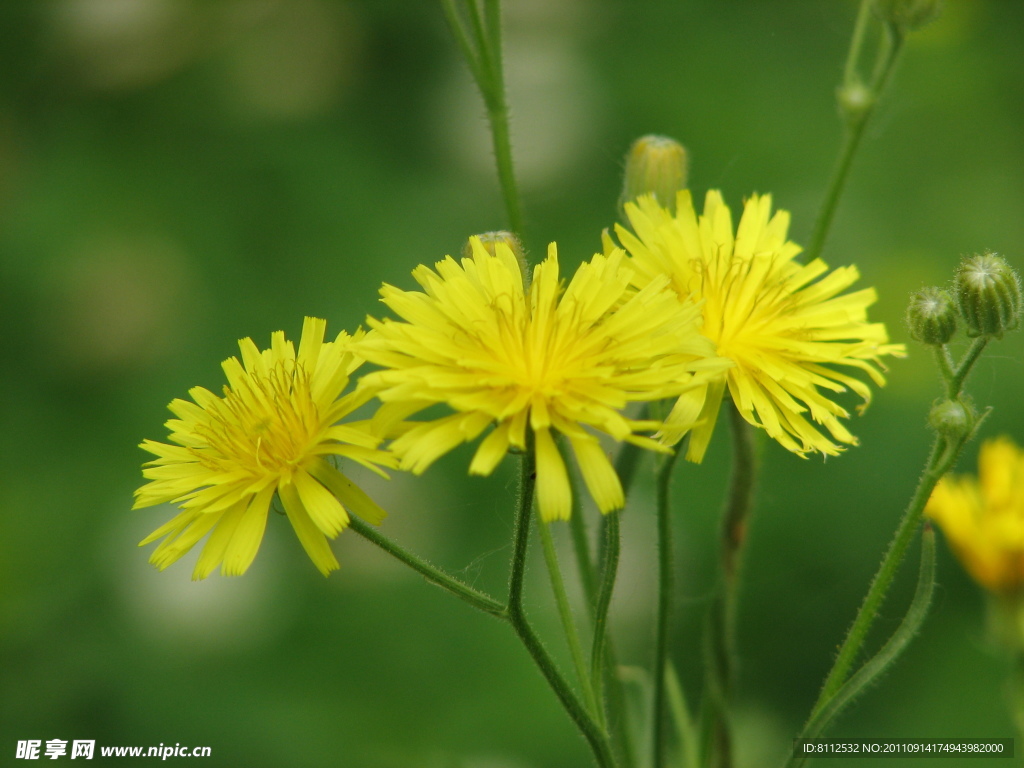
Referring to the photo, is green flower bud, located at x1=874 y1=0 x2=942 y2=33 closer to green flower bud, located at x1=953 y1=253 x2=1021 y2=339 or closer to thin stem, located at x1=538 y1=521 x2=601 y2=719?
green flower bud, located at x1=953 y1=253 x2=1021 y2=339

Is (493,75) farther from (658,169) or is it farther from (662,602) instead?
(662,602)

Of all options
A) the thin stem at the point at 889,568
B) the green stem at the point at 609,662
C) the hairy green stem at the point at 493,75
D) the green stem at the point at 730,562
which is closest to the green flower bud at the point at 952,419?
the thin stem at the point at 889,568

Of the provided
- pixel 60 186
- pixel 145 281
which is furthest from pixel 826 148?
pixel 60 186

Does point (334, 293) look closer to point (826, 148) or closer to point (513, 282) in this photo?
point (826, 148)

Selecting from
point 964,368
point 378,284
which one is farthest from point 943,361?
point 378,284

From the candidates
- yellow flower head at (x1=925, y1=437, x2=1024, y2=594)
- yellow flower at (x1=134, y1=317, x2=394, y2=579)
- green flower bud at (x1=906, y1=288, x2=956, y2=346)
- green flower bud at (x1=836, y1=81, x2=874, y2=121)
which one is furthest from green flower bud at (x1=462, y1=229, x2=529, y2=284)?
yellow flower head at (x1=925, y1=437, x2=1024, y2=594)

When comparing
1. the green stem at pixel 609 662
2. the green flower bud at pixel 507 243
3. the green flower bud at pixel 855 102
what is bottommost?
the green stem at pixel 609 662

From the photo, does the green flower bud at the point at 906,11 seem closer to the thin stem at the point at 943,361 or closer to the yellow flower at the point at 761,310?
the yellow flower at the point at 761,310
